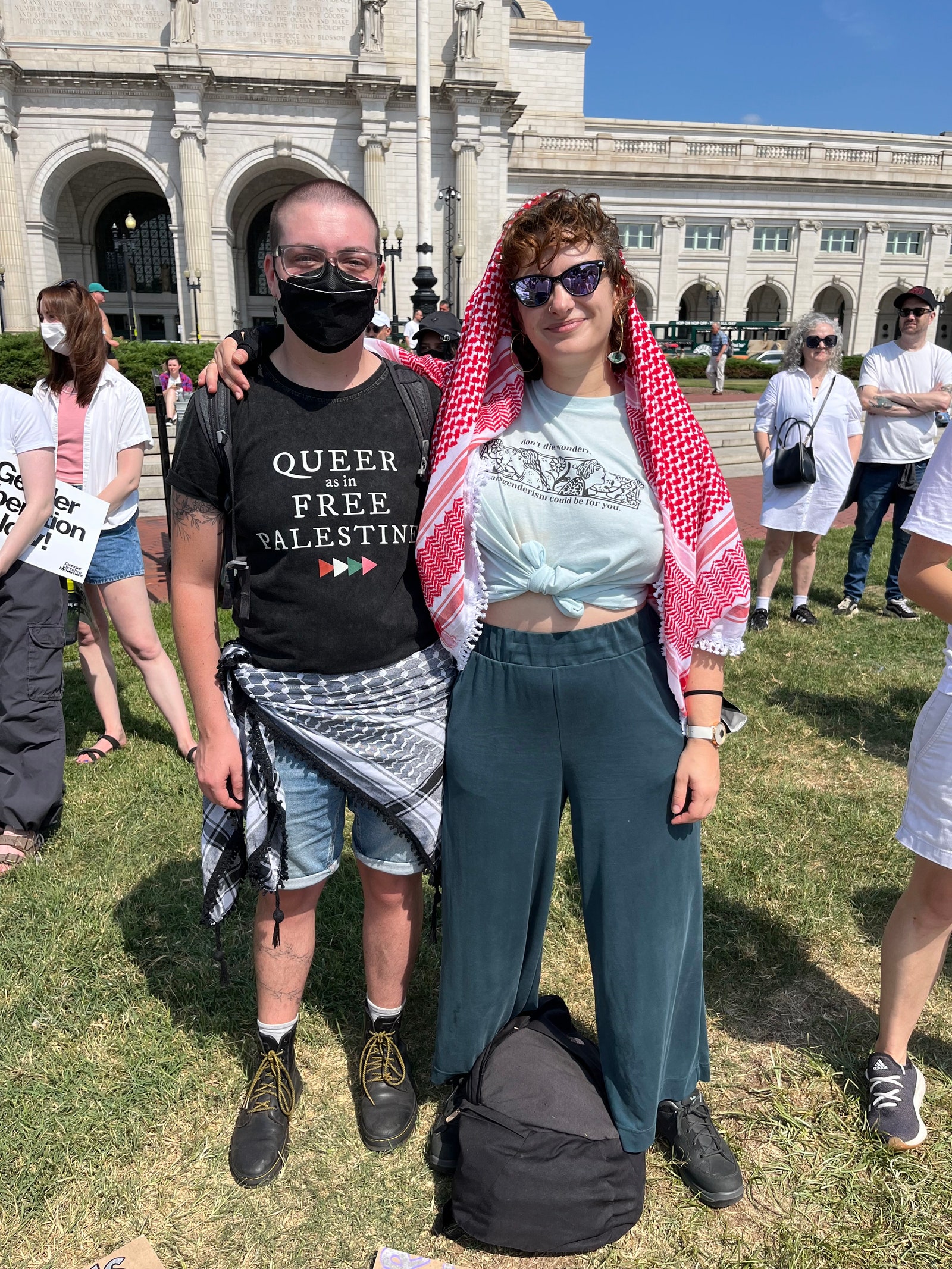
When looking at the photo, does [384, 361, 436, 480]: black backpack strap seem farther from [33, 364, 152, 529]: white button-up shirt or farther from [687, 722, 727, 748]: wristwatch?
[33, 364, 152, 529]: white button-up shirt

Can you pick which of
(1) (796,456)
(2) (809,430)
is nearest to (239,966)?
(1) (796,456)

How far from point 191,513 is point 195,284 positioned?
41790 mm

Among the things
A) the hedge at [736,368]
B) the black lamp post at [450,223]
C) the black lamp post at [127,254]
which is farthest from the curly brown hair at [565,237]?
the black lamp post at [127,254]

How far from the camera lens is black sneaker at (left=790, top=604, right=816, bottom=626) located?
728 centimetres

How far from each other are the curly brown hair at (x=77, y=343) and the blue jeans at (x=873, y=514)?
19.7ft

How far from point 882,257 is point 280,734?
67140mm

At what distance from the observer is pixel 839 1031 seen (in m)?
2.96

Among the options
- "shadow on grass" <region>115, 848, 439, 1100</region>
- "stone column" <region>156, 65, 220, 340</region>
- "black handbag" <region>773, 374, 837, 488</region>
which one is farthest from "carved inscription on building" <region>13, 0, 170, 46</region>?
"shadow on grass" <region>115, 848, 439, 1100</region>

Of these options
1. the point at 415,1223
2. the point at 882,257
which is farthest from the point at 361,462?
the point at 882,257

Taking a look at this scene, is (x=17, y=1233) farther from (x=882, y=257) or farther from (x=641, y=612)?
(x=882, y=257)

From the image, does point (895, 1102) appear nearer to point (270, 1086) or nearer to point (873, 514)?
point (270, 1086)

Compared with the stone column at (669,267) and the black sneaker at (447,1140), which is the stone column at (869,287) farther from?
the black sneaker at (447,1140)

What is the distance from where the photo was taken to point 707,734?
6.92ft

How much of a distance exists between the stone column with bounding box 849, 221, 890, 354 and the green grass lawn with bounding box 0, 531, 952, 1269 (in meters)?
60.7
